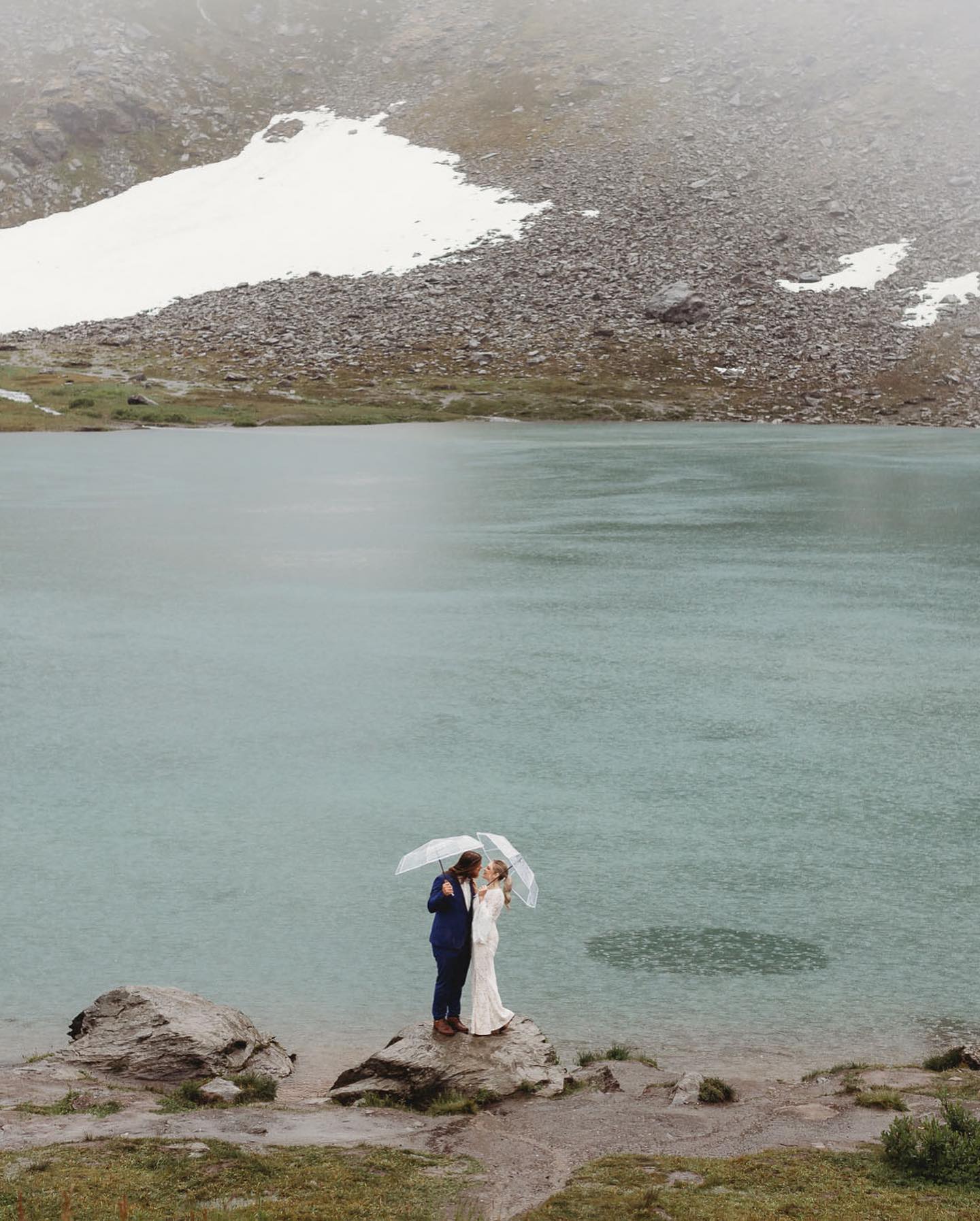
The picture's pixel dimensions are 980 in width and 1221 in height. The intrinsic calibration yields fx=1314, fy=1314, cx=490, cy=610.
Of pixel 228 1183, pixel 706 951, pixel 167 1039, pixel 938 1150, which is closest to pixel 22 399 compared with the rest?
pixel 706 951

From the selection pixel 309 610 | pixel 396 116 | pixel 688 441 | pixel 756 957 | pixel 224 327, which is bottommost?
pixel 756 957

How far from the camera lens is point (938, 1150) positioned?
11.0 metres

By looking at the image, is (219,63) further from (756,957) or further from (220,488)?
(756,957)

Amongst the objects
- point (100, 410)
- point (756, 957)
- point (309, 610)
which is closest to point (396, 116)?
point (100, 410)

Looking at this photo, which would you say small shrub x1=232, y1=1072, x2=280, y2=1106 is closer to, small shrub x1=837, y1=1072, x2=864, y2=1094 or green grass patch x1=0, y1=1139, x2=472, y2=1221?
green grass patch x1=0, y1=1139, x2=472, y2=1221

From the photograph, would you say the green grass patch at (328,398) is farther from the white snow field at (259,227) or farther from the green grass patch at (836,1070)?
the green grass patch at (836,1070)

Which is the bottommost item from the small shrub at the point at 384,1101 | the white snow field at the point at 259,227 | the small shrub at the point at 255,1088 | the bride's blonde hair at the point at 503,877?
the small shrub at the point at 255,1088

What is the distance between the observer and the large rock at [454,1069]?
1359 centimetres

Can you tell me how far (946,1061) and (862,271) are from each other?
127 meters

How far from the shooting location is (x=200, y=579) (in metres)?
48.2

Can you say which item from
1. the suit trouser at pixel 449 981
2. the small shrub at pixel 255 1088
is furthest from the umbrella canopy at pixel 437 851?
the small shrub at pixel 255 1088

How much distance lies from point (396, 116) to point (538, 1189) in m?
185

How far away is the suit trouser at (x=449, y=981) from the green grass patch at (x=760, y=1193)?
11.7 ft

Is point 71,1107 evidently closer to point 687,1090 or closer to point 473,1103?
point 473,1103
